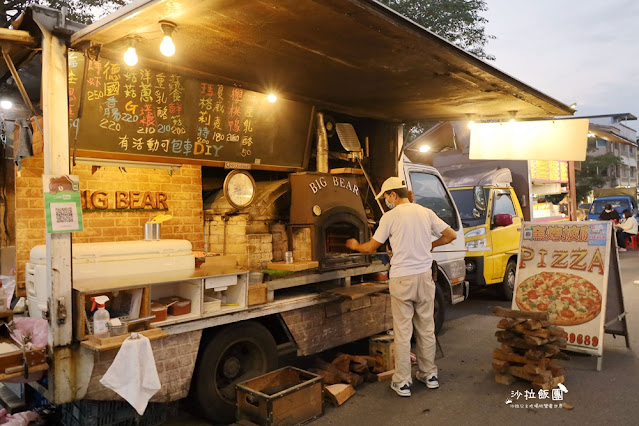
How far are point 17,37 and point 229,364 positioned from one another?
10.6ft

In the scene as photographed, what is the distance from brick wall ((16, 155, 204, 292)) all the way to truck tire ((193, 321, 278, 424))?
1518 mm

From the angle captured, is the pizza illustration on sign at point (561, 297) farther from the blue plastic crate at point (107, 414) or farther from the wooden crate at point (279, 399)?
the blue plastic crate at point (107, 414)

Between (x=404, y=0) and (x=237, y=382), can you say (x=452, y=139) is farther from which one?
(x=237, y=382)

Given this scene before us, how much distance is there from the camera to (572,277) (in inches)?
237

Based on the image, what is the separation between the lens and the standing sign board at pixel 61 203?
3.45 meters

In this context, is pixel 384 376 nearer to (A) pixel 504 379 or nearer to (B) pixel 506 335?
(A) pixel 504 379

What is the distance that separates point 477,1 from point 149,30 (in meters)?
15.8

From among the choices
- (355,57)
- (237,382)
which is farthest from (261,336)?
(355,57)

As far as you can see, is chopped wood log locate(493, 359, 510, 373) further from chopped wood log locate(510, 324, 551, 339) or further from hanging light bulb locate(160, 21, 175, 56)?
hanging light bulb locate(160, 21, 175, 56)

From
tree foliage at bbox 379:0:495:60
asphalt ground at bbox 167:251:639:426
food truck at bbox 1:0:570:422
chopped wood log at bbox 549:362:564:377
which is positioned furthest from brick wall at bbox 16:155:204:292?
tree foliage at bbox 379:0:495:60

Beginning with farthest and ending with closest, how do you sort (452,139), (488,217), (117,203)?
(452,139) < (488,217) < (117,203)

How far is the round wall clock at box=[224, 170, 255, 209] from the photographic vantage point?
209 inches

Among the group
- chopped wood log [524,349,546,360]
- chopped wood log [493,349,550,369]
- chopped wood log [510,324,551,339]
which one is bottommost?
chopped wood log [493,349,550,369]

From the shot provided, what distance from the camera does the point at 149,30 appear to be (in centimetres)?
363
